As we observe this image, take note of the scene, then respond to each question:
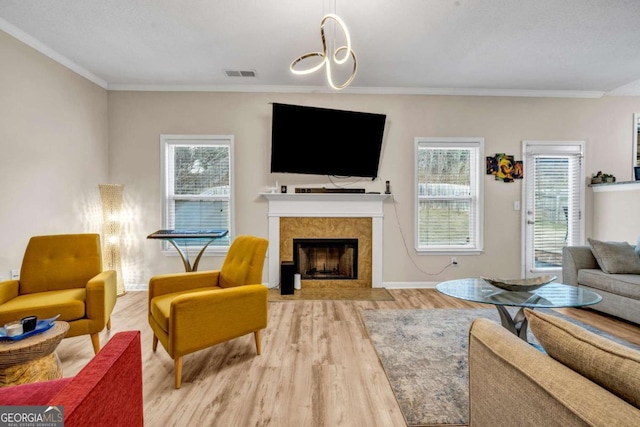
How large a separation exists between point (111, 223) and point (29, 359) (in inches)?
97.5

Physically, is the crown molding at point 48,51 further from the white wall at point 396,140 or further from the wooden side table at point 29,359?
the wooden side table at point 29,359

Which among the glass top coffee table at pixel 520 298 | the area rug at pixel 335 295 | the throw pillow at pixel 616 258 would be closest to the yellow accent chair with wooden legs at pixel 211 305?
the area rug at pixel 335 295

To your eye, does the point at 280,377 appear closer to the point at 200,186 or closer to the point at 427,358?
the point at 427,358

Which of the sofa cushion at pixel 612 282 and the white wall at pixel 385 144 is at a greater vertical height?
the white wall at pixel 385 144

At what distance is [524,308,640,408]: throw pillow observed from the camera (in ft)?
2.40

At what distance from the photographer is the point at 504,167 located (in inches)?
165

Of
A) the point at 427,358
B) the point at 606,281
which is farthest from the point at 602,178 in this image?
the point at 427,358

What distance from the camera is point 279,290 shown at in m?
4.05

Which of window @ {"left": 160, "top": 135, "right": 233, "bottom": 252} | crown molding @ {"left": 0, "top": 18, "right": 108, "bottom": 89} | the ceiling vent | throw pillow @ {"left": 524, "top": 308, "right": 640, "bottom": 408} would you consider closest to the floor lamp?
window @ {"left": 160, "top": 135, "right": 233, "bottom": 252}

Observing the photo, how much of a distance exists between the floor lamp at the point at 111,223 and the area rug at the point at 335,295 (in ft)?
6.62

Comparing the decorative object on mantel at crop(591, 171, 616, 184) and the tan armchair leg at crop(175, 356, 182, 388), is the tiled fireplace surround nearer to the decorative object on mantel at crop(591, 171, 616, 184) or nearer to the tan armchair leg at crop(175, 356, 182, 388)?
the tan armchair leg at crop(175, 356, 182, 388)

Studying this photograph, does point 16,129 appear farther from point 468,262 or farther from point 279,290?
point 468,262

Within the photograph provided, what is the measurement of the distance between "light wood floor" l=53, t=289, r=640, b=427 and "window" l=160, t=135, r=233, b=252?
145 cm

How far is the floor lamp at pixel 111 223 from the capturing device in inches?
146
